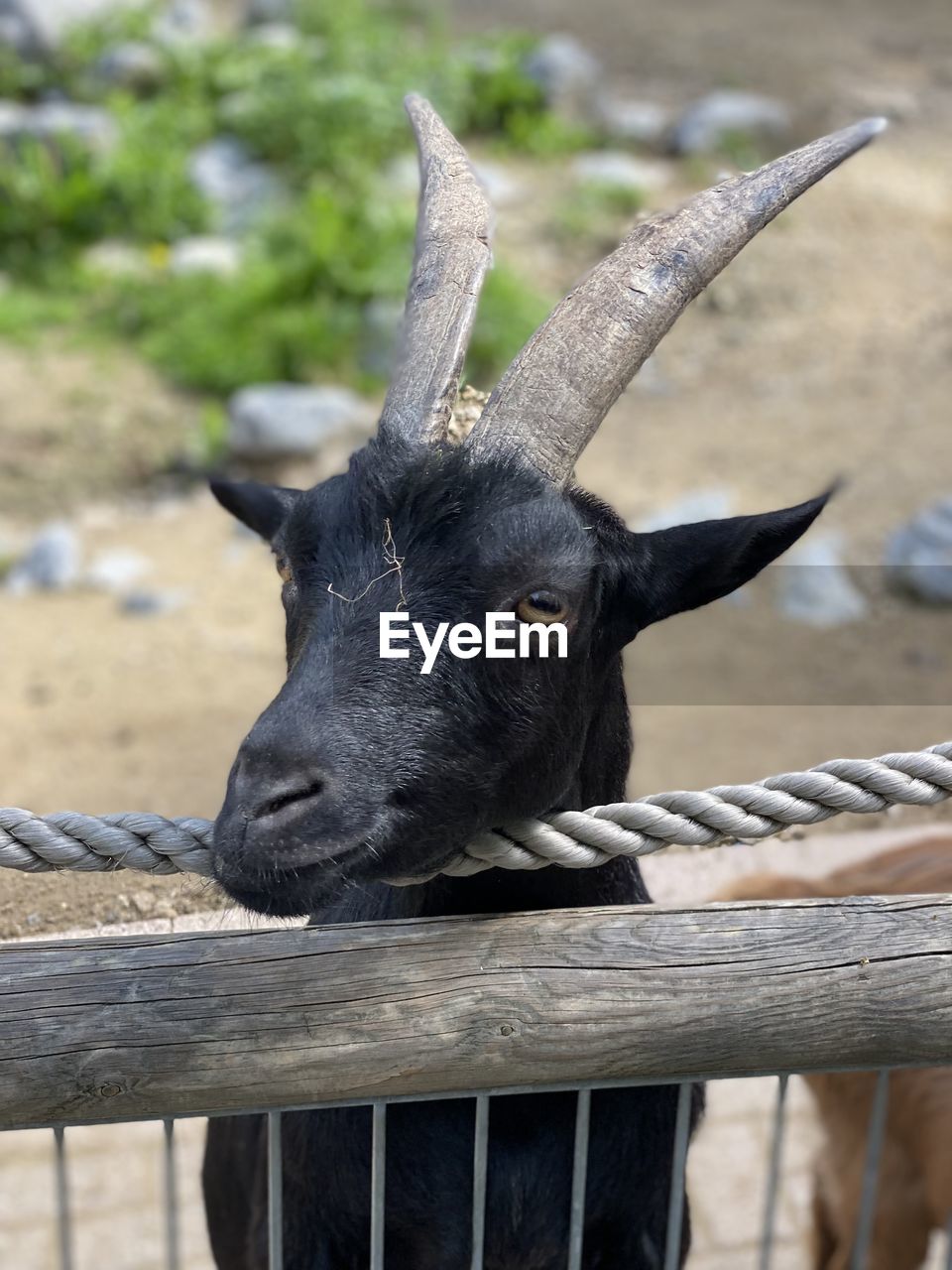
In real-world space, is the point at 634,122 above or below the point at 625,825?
above

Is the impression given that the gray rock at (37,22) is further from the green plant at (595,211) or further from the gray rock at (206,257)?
the green plant at (595,211)

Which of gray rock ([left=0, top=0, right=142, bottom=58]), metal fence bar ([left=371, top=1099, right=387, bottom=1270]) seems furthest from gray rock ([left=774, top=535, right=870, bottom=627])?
gray rock ([left=0, top=0, right=142, bottom=58])

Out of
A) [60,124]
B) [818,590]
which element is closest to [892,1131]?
[818,590]

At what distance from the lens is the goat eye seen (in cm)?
223

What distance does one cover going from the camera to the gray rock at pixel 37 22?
1450 centimetres

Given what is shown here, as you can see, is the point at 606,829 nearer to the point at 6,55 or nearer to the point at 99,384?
the point at 99,384

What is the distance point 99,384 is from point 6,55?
6226mm

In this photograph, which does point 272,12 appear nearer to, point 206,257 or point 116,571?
point 206,257

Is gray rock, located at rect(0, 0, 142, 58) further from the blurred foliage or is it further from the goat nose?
the goat nose

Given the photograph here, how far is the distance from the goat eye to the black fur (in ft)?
0.05

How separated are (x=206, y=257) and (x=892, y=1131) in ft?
31.7

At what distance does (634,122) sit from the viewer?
13828mm

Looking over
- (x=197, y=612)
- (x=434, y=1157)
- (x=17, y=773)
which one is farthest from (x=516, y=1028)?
(x=197, y=612)

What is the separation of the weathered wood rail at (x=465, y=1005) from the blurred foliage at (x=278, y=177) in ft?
26.4
